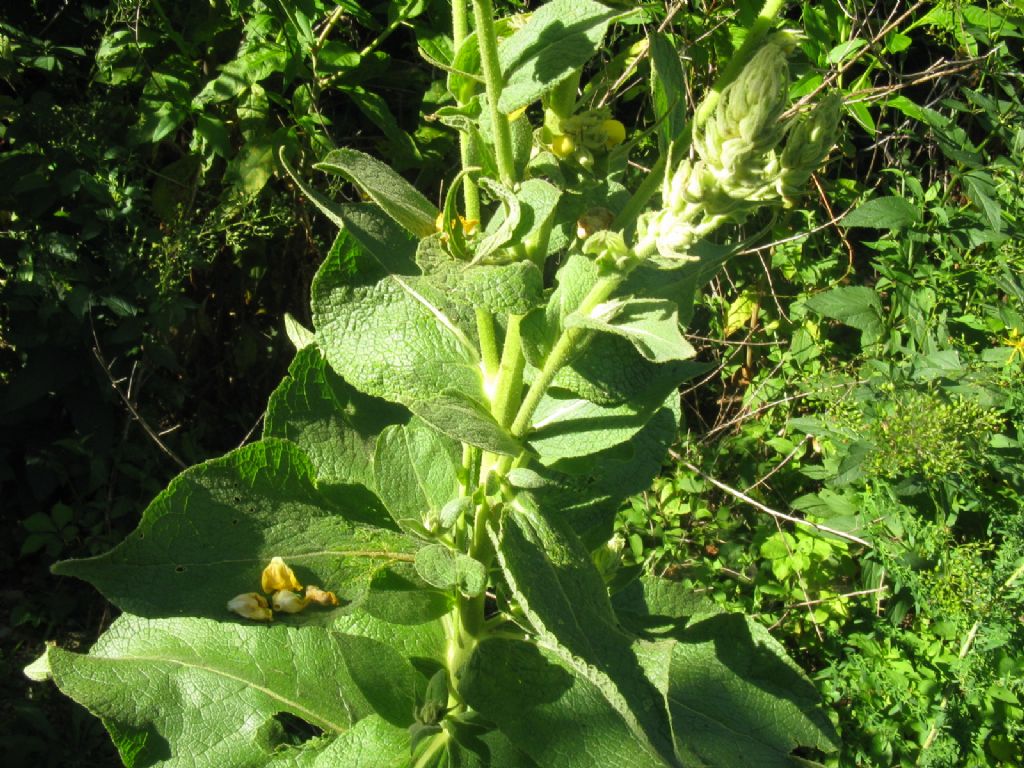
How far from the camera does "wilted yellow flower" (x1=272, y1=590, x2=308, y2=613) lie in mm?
1188

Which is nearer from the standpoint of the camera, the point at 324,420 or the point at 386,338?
the point at 386,338

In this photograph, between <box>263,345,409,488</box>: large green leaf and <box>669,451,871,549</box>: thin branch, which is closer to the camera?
<box>263,345,409,488</box>: large green leaf

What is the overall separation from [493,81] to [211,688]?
1.04 metres

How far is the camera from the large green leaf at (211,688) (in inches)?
55.6

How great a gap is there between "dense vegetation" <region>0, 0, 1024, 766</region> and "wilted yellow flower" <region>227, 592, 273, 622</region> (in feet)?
5.12

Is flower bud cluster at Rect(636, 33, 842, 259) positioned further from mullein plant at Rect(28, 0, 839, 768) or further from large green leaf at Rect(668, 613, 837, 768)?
large green leaf at Rect(668, 613, 837, 768)

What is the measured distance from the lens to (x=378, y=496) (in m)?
1.27

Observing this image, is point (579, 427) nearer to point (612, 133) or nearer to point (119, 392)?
point (612, 133)

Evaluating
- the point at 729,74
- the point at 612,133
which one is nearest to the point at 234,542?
the point at 612,133

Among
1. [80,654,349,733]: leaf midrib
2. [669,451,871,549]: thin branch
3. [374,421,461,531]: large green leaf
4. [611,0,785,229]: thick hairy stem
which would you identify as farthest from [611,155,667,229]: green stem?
[669,451,871,549]: thin branch

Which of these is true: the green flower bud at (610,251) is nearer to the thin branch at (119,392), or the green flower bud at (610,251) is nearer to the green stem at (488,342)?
the green stem at (488,342)

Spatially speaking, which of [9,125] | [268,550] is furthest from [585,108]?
[9,125]

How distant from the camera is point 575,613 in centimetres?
107

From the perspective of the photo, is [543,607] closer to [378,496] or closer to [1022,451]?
[378,496]
